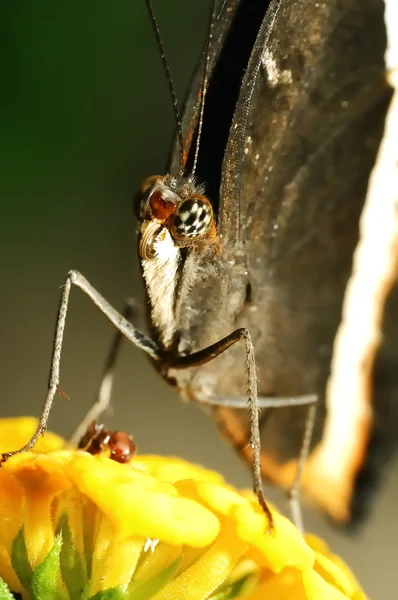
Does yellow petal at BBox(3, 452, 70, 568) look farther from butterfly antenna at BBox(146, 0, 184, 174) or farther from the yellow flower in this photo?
butterfly antenna at BBox(146, 0, 184, 174)

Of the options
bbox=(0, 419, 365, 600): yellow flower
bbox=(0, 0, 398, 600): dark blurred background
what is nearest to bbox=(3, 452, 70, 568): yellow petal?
bbox=(0, 419, 365, 600): yellow flower

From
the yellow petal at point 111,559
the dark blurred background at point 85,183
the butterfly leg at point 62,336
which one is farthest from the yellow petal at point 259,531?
the dark blurred background at point 85,183

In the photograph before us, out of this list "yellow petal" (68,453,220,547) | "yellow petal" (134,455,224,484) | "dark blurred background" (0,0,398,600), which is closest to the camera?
Result: "yellow petal" (68,453,220,547)

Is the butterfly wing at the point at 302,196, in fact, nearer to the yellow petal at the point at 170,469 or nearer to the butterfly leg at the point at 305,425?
the butterfly leg at the point at 305,425

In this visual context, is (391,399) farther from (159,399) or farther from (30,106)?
(30,106)

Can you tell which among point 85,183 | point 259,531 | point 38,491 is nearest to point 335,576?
point 259,531

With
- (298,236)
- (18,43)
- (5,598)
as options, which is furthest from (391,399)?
(18,43)
